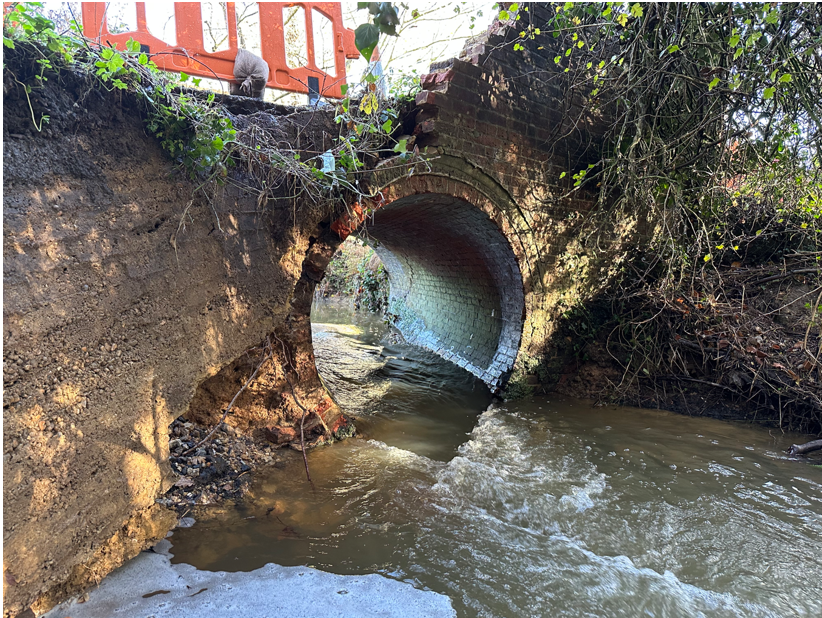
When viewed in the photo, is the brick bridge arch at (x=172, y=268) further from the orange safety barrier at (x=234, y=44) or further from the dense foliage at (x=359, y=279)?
the dense foliage at (x=359, y=279)

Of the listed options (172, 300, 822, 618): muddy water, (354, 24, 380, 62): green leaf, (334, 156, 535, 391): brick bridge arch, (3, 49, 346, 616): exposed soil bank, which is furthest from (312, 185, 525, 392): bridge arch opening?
(354, 24, 380, 62): green leaf

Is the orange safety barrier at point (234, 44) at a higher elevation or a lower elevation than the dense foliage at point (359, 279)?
higher

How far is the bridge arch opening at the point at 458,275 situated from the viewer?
552 centimetres

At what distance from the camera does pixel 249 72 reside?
4.75 metres

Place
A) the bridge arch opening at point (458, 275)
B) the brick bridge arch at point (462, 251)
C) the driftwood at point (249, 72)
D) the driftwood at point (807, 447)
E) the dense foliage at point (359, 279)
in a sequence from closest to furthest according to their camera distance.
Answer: the driftwood at point (807, 447) < the driftwood at point (249, 72) < the brick bridge arch at point (462, 251) < the bridge arch opening at point (458, 275) < the dense foliage at point (359, 279)

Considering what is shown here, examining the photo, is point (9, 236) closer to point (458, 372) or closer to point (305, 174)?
point (305, 174)

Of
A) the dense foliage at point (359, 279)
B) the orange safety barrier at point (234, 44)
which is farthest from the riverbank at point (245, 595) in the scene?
the dense foliage at point (359, 279)

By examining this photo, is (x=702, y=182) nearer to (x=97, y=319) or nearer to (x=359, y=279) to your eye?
(x=97, y=319)

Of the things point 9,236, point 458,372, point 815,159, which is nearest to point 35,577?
point 9,236

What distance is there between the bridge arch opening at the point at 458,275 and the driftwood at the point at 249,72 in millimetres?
1959

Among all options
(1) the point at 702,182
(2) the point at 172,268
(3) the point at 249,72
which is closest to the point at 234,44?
(3) the point at 249,72

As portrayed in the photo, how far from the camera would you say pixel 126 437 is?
253cm

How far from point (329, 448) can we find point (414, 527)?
4.68 ft

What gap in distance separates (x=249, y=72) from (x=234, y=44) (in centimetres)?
74
